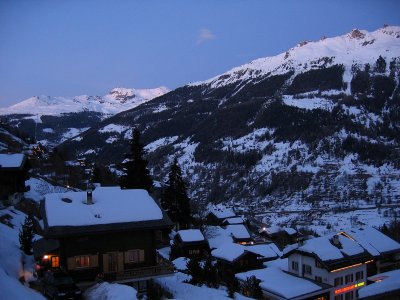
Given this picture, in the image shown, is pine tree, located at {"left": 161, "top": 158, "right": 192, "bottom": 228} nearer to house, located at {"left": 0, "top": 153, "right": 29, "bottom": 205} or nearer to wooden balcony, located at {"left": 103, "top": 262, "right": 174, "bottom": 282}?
house, located at {"left": 0, "top": 153, "right": 29, "bottom": 205}

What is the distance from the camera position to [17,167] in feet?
129

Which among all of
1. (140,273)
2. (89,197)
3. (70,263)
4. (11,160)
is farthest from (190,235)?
(70,263)

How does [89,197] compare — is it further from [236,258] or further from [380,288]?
[236,258]

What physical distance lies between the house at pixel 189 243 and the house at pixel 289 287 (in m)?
8.45

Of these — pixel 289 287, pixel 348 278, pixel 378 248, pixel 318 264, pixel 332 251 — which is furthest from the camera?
pixel 378 248

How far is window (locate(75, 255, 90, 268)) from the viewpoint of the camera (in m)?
24.1

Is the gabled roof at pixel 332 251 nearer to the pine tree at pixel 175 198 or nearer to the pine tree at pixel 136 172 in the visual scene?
the pine tree at pixel 175 198

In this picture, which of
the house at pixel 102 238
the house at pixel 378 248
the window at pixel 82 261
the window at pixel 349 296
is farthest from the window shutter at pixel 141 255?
the house at pixel 378 248

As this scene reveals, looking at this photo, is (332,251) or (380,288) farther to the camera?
Answer: (332,251)

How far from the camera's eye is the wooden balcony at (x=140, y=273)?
79.9ft

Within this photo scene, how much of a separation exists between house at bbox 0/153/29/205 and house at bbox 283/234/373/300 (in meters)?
28.5

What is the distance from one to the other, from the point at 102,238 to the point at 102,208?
6.30 feet

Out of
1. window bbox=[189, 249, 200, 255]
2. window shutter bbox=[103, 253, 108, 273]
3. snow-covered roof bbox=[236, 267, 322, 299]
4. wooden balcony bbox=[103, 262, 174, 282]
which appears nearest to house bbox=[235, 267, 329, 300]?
snow-covered roof bbox=[236, 267, 322, 299]

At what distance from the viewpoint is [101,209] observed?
2552 centimetres
